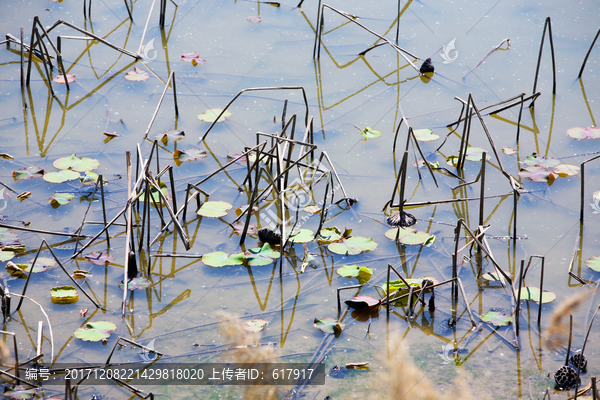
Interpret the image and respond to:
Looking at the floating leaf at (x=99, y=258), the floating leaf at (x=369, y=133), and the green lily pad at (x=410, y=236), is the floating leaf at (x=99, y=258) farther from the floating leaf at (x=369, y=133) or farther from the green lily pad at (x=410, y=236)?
the floating leaf at (x=369, y=133)

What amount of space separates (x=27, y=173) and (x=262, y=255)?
1.48m

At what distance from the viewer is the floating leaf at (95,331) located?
2.13 meters

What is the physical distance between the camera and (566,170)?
10.3 feet

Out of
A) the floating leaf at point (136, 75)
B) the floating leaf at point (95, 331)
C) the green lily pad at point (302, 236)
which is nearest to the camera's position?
the floating leaf at point (95, 331)

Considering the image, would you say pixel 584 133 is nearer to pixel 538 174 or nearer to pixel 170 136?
pixel 538 174

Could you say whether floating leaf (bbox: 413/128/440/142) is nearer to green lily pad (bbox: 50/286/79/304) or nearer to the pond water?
the pond water

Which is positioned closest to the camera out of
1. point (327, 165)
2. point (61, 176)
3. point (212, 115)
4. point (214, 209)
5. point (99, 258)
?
point (99, 258)

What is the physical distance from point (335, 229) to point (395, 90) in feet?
5.32

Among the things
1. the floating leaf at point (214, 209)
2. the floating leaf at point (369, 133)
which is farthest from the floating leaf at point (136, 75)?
the floating leaf at point (369, 133)

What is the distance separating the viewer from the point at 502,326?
225 cm

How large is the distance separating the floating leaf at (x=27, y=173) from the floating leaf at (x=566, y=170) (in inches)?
117

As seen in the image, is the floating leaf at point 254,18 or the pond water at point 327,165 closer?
the pond water at point 327,165

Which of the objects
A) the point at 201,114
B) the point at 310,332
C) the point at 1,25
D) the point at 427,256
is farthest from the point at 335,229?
the point at 1,25

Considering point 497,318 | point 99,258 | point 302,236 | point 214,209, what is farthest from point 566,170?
point 99,258
